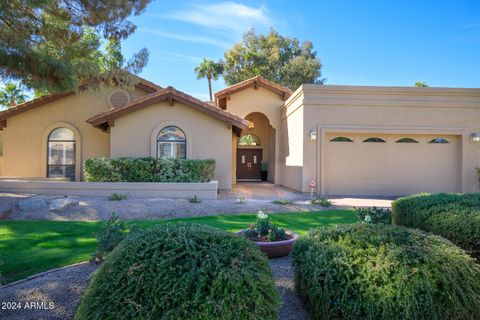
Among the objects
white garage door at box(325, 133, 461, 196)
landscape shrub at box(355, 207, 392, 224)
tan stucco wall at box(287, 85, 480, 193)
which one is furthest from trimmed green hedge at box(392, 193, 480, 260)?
white garage door at box(325, 133, 461, 196)

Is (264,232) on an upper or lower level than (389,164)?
lower

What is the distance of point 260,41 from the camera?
34250mm

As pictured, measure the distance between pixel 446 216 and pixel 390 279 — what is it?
8.43 feet

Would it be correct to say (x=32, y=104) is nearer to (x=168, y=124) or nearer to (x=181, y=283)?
(x=168, y=124)

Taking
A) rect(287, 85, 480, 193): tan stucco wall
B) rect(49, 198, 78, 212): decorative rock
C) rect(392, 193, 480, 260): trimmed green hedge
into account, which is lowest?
rect(49, 198, 78, 212): decorative rock

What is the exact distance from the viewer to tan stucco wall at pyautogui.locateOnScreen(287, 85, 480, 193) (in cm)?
1491

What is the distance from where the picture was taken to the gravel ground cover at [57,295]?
374 centimetres

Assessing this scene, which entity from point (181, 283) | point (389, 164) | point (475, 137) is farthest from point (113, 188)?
point (475, 137)

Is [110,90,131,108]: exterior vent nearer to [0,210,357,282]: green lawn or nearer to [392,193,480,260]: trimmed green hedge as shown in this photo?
[0,210,357,282]: green lawn

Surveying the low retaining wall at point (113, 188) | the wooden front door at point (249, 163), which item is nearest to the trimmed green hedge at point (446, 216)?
the low retaining wall at point (113, 188)

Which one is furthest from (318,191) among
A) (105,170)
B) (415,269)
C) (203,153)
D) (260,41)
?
(260,41)

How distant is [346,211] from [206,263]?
8843mm

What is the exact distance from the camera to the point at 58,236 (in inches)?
280

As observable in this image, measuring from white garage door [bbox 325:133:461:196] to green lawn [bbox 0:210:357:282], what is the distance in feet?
15.9
